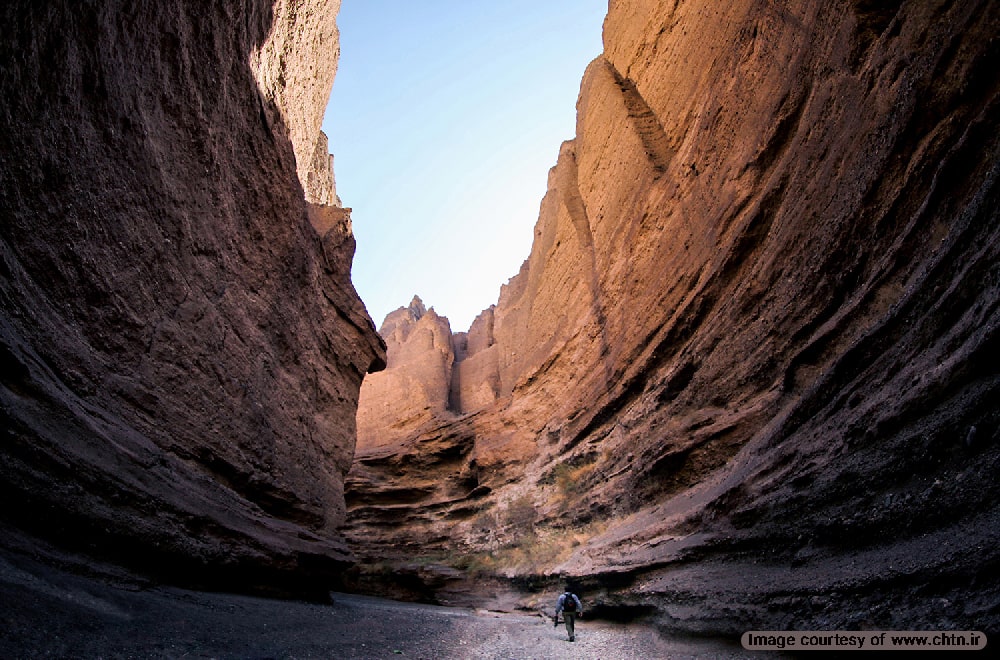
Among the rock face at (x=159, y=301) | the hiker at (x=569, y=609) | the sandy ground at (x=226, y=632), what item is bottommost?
the sandy ground at (x=226, y=632)

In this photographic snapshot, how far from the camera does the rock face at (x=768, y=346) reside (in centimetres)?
594

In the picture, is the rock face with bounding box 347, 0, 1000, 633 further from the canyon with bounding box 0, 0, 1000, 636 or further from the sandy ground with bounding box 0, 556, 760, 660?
the sandy ground with bounding box 0, 556, 760, 660

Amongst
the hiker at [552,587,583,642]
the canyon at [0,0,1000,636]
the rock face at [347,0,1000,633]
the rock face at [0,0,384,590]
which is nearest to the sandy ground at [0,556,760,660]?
the hiker at [552,587,583,642]

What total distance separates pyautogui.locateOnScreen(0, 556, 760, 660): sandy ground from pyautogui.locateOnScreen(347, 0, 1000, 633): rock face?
1851 millimetres

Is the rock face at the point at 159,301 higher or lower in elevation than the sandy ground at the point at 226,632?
higher

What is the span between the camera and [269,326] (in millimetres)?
13188

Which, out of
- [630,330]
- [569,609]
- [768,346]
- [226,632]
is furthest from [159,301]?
[630,330]

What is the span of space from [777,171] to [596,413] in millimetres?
9703

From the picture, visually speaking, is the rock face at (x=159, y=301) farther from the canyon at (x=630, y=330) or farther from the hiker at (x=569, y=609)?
the hiker at (x=569, y=609)

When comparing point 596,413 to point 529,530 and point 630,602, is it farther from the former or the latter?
point 630,602

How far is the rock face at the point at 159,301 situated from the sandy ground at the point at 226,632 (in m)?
0.78

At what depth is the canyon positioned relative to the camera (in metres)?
6.06

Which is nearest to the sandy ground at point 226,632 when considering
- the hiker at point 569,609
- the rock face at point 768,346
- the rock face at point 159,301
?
the hiker at point 569,609

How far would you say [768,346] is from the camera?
11.8m
